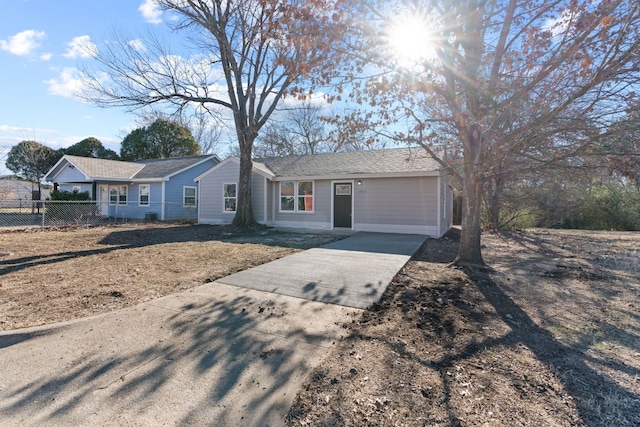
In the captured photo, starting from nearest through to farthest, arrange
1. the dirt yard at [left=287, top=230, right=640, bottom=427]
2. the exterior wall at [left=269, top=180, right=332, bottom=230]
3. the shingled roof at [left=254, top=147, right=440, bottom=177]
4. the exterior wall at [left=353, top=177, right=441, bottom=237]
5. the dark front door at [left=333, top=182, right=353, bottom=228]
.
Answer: the dirt yard at [left=287, top=230, right=640, bottom=427] < the exterior wall at [left=353, top=177, right=441, bottom=237] < the shingled roof at [left=254, top=147, right=440, bottom=177] < the dark front door at [left=333, top=182, right=353, bottom=228] < the exterior wall at [left=269, top=180, right=332, bottom=230]

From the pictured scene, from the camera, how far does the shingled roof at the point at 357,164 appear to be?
472 inches

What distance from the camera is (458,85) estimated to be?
642 cm

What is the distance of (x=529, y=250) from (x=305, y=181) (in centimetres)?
887

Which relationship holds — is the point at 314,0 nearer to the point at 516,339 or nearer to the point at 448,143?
the point at 448,143

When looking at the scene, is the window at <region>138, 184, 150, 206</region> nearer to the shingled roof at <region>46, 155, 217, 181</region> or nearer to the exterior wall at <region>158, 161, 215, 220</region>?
the shingled roof at <region>46, 155, 217, 181</region>

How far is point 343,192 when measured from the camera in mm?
13312

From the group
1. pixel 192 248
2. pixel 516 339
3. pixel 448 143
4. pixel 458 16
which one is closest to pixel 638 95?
pixel 458 16

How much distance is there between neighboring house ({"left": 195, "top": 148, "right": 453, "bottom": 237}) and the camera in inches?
464

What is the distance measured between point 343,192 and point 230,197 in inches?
239

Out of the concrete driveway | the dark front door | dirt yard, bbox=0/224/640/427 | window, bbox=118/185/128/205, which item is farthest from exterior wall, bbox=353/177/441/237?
window, bbox=118/185/128/205

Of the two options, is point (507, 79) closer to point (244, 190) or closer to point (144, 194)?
point (244, 190)

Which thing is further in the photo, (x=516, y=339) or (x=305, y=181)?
(x=305, y=181)

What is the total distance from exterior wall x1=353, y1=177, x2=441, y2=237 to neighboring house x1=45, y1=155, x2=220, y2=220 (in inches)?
481

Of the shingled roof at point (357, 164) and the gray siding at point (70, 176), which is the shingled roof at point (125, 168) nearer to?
the gray siding at point (70, 176)
